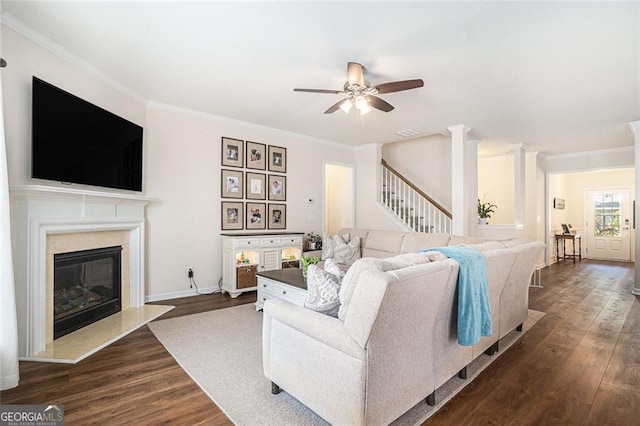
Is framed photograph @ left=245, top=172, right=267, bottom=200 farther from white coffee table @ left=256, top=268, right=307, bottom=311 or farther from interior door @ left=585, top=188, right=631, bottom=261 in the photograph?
interior door @ left=585, top=188, right=631, bottom=261

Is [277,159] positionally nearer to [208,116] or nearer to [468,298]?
[208,116]

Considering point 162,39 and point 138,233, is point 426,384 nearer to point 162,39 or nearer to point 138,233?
point 162,39

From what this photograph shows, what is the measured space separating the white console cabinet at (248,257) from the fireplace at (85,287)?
1367mm

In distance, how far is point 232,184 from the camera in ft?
16.3

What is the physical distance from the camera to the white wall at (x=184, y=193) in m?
4.22

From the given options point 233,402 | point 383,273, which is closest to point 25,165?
point 233,402

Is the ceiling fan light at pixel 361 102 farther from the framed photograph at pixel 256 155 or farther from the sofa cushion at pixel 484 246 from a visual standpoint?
the framed photograph at pixel 256 155

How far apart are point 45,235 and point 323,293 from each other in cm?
254


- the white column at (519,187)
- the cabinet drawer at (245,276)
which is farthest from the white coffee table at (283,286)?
the white column at (519,187)

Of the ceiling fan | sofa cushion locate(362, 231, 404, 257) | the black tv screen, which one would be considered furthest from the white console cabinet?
the ceiling fan

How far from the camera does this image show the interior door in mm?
8234

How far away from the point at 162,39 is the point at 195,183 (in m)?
2.27

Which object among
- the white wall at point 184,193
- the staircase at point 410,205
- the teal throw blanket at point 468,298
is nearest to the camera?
the teal throw blanket at point 468,298

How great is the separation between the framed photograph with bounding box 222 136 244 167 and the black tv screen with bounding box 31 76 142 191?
1250mm
